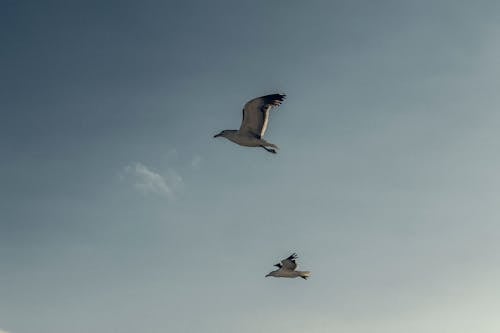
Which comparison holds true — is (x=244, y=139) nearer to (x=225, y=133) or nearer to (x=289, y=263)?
(x=225, y=133)

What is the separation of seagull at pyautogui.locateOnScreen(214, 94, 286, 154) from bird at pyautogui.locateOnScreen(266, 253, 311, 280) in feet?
31.5

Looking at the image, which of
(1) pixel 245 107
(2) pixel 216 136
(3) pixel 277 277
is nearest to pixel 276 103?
(1) pixel 245 107

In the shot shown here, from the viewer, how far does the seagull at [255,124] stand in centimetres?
3950

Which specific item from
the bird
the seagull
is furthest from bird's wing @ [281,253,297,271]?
the seagull

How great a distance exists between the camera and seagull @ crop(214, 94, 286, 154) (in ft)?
130

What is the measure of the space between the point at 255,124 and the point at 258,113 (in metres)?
0.91

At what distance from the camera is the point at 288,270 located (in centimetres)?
4728

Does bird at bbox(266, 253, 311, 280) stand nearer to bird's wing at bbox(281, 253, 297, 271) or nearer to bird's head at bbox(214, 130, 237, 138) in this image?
bird's wing at bbox(281, 253, 297, 271)

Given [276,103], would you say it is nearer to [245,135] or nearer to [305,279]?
[245,135]

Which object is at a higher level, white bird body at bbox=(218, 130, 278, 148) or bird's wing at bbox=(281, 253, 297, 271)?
white bird body at bbox=(218, 130, 278, 148)

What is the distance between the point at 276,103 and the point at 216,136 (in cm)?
536

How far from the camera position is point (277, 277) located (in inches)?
1895

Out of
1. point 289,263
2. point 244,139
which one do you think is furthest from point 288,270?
point 244,139

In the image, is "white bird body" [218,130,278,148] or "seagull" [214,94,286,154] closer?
"seagull" [214,94,286,154]
